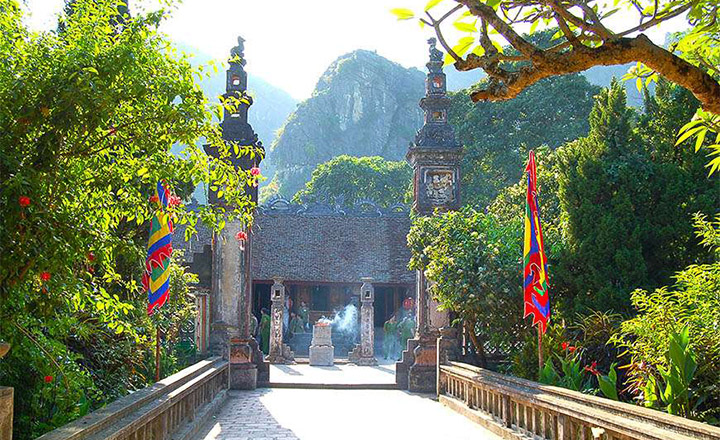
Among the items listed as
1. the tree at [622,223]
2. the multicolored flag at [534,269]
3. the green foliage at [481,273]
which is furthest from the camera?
the green foliage at [481,273]

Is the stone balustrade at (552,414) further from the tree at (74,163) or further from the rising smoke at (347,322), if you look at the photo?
the rising smoke at (347,322)

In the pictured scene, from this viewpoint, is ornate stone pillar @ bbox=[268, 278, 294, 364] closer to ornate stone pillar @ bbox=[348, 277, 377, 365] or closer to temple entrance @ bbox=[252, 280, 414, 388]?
temple entrance @ bbox=[252, 280, 414, 388]

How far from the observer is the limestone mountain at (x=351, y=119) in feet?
250

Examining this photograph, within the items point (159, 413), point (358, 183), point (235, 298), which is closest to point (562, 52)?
point (159, 413)

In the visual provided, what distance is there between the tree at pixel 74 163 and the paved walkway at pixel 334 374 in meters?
11.3

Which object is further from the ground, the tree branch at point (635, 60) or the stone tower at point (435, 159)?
the stone tower at point (435, 159)

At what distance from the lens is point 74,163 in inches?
218

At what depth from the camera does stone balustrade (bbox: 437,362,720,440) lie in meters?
5.13

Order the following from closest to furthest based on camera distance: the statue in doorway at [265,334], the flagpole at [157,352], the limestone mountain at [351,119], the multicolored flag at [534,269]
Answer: the flagpole at [157,352] < the multicolored flag at [534,269] < the statue in doorway at [265,334] < the limestone mountain at [351,119]

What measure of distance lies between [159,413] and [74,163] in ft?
8.67

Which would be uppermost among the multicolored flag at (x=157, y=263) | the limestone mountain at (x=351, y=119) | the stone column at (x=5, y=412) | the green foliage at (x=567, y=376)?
the limestone mountain at (x=351, y=119)

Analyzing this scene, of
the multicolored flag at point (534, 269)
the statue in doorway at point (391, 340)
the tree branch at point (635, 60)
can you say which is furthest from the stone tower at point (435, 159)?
the tree branch at point (635, 60)

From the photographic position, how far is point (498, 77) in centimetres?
384

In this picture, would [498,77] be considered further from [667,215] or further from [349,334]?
[349,334]
